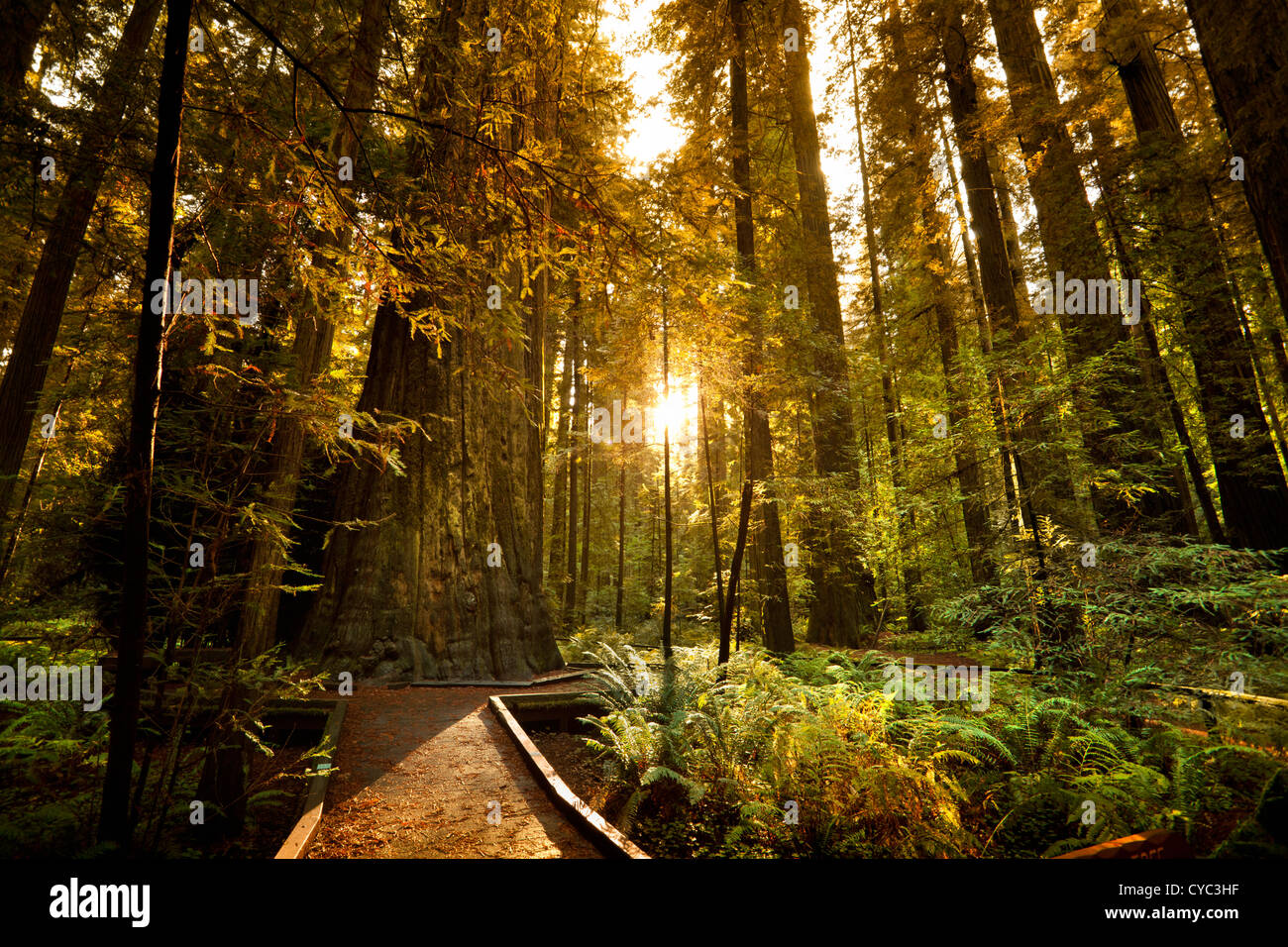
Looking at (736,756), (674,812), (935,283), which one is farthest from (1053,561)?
(935,283)

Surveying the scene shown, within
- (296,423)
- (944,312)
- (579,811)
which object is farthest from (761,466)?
(944,312)

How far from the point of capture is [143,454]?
101 inches

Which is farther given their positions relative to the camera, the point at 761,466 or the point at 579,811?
the point at 761,466

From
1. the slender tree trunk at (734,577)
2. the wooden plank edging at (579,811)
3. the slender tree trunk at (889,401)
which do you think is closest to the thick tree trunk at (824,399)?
the slender tree trunk at (889,401)

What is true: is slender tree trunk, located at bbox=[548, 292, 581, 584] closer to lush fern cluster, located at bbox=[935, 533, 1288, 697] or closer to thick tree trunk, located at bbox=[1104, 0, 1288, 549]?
lush fern cluster, located at bbox=[935, 533, 1288, 697]

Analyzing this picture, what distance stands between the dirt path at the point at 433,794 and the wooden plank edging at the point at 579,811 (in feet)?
0.23

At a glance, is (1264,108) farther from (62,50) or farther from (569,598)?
(569,598)

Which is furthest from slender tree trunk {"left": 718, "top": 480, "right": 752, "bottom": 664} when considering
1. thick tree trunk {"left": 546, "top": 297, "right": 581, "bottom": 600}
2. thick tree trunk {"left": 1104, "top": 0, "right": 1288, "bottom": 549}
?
thick tree trunk {"left": 546, "top": 297, "right": 581, "bottom": 600}

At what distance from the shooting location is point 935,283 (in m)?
15.2

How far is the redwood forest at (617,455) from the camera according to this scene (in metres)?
3.31

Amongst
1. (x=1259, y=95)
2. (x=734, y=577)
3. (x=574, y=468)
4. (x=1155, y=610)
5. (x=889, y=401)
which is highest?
(x=889, y=401)

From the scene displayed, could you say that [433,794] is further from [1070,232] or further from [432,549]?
[1070,232]

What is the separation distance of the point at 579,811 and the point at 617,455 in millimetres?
10743

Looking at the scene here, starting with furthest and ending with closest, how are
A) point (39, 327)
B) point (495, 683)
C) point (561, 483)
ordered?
point (561, 483) < point (495, 683) < point (39, 327)
